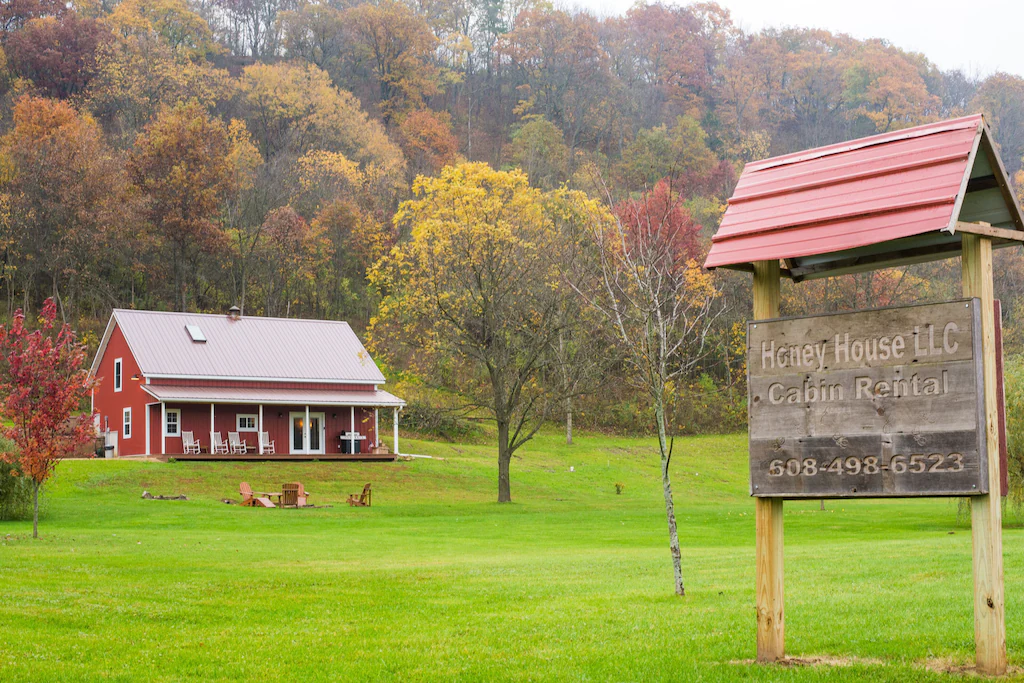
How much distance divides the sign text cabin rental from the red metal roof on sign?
38469 mm

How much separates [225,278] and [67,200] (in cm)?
1153

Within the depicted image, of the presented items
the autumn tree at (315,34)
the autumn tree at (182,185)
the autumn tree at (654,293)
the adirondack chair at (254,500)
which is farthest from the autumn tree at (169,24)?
the adirondack chair at (254,500)

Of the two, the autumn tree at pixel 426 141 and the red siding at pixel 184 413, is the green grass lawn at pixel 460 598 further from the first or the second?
the autumn tree at pixel 426 141

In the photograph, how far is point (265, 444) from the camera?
157ft

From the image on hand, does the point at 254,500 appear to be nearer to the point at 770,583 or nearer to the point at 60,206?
the point at 770,583

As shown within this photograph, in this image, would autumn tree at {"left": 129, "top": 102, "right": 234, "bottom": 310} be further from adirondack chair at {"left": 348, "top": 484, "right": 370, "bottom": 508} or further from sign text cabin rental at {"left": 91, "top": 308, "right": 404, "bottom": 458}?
adirondack chair at {"left": 348, "top": 484, "right": 370, "bottom": 508}

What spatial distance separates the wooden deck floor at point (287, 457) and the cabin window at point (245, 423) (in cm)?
166

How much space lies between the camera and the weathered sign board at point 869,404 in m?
8.05

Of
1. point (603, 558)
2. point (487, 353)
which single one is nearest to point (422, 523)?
point (487, 353)

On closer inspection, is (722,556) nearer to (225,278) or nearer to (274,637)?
(274,637)

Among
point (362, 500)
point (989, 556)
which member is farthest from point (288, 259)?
point (989, 556)

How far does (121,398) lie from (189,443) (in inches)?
204

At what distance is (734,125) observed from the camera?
106688 millimetres

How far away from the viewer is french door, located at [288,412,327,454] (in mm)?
48781
